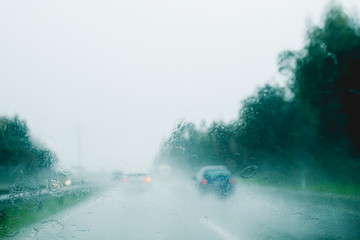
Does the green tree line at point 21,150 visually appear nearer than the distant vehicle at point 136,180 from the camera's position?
Yes

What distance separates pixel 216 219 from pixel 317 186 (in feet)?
10.8

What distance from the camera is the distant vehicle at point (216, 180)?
11.3m

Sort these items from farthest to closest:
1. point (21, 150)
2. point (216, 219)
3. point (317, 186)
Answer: point (21, 150)
point (317, 186)
point (216, 219)

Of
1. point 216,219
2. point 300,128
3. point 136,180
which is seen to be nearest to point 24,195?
point 216,219

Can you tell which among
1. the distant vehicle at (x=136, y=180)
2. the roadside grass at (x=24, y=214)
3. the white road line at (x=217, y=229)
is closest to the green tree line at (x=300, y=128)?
the white road line at (x=217, y=229)

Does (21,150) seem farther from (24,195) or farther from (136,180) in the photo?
(136,180)

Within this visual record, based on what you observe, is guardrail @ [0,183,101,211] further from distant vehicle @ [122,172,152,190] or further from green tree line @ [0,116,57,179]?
distant vehicle @ [122,172,152,190]

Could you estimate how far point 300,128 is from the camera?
11047 mm

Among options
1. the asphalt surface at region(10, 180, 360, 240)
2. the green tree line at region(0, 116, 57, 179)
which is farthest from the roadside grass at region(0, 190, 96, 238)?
the green tree line at region(0, 116, 57, 179)

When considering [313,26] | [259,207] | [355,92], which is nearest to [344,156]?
[259,207]

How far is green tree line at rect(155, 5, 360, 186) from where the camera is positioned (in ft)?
33.3

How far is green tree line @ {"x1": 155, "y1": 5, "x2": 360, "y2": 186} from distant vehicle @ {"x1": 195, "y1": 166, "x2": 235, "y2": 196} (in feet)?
1.62

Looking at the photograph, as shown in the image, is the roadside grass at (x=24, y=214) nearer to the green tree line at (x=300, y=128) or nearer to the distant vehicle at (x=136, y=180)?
the green tree line at (x=300, y=128)

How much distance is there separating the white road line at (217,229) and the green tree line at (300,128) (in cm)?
156
